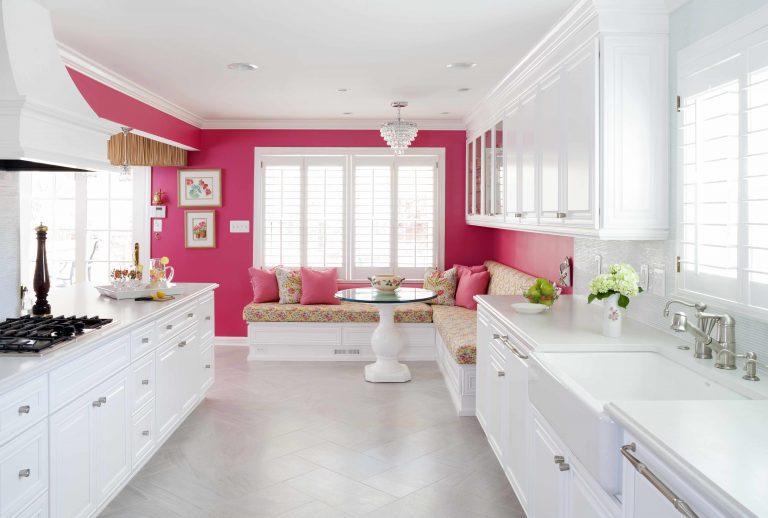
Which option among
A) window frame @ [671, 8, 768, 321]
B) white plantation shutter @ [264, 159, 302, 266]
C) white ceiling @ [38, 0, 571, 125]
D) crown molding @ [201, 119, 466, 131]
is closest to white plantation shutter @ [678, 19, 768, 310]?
window frame @ [671, 8, 768, 321]

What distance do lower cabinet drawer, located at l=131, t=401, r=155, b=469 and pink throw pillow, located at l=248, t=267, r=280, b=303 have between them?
2.83 meters

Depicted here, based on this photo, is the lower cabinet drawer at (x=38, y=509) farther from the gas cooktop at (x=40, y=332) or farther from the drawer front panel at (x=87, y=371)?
the gas cooktop at (x=40, y=332)

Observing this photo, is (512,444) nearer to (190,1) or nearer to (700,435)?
(700,435)

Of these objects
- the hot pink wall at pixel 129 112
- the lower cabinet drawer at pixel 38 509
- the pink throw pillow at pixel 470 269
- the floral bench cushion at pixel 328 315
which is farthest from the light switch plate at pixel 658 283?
the hot pink wall at pixel 129 112

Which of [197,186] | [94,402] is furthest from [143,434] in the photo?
[197,186]

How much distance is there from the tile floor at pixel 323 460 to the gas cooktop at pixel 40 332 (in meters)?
0.92

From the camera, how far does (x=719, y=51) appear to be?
2.16m

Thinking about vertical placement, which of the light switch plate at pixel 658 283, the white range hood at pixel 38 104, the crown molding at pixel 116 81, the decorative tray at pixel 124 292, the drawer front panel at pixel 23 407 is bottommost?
the drawer front panel at pixel 23 407

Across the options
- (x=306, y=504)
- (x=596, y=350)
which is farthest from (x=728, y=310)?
(x=306, y=504)

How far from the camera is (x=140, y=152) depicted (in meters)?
6.00

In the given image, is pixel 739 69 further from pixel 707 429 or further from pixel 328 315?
pixel 328 315

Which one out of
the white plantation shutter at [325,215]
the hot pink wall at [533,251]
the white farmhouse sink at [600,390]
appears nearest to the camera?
the white farmhouse sink at [600,390]

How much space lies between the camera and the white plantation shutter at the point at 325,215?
6551 mm

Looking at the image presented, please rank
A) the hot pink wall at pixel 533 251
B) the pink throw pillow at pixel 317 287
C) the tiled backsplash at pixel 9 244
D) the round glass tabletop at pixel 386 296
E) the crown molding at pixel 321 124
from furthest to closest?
1. the crown molding at pixel 321 124
2. the pink throw pillow at pixel 317 287
3. the round glass tabletop at pixel 386 296
4. the hot pink wall at pixel 533 251
5. the tiled backsplash at pixel 9 244
